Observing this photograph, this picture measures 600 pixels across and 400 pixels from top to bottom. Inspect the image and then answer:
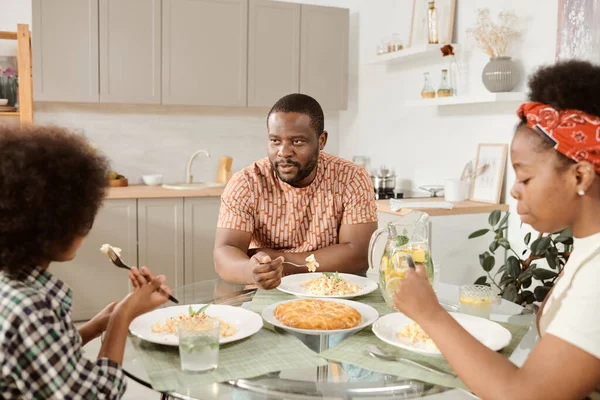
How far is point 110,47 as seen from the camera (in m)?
4.05

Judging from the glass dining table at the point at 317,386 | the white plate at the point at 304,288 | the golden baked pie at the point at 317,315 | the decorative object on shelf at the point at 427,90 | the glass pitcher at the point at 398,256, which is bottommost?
the glass dining table at the point at 317,386

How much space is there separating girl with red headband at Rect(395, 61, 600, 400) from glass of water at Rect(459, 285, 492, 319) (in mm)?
360

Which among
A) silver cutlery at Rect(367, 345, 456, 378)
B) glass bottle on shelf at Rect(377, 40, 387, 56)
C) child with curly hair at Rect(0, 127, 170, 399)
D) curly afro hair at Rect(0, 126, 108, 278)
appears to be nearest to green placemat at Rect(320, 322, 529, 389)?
silver cutlery at Rect(367, 345, 456, 378)

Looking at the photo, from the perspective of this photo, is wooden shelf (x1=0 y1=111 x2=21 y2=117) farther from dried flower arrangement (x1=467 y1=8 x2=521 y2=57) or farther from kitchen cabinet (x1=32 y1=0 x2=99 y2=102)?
dried flower arrangement (x1=467 y1=8 x2=521 y2=57)

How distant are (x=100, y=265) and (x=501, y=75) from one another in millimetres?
2682

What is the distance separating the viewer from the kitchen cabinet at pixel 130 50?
4.03 m

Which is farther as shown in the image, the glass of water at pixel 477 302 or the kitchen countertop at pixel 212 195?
the kitchen countertop at pixel 212 195

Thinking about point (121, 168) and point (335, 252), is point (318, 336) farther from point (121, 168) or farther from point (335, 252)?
point (121, 168)

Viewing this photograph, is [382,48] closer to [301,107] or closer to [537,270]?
[537,270]

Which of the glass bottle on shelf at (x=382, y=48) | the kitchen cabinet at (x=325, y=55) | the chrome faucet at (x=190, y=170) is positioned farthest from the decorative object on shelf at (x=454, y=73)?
the chrome faucet at (x=190, y=170)

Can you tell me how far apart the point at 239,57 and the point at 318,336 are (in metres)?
3.40

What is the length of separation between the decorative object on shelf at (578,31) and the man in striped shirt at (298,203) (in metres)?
1.35

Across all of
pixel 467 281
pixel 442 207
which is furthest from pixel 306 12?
pixel 467 281

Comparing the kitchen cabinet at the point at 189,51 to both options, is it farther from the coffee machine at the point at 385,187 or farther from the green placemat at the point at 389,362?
the green placemat at the point at 389,362
